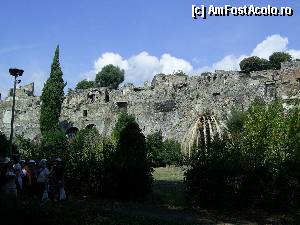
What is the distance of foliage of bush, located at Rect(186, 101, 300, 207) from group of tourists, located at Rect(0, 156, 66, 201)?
435 centimetres

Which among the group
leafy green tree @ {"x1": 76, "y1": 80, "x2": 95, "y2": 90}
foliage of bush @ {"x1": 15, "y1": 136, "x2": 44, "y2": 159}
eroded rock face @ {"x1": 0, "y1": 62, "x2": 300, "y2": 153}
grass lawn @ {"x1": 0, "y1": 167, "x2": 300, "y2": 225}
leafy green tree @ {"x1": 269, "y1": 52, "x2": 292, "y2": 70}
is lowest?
grass lawn @ {"x1": 0, "y1": 167, "x2": 300, "y2": 225}

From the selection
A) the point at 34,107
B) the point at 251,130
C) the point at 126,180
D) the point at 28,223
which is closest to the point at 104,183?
the point at 126,180

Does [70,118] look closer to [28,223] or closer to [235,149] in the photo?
[235,149]

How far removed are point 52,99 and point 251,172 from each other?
3692 cm

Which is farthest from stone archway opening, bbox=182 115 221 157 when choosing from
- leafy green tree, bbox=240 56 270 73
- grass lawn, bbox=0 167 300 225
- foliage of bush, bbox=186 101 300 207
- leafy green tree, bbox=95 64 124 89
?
leafy green tree, bbox=95 64 124 89

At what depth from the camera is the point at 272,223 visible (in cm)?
1286

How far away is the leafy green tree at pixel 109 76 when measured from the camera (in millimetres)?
86938

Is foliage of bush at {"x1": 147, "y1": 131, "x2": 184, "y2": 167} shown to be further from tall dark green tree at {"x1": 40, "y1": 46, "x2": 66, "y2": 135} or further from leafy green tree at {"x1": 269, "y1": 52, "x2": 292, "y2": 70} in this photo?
leafy green tree at {"x1": 269, "y1": 52, "x2": 292, "y2": 70}

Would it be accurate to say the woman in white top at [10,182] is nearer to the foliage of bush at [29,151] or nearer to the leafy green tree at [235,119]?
the foliage of bush at [29,151]

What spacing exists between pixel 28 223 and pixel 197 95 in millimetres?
32108

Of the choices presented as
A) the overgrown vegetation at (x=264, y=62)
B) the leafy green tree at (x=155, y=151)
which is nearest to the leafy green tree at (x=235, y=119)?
the leafy green tree at (x=155, y=151)

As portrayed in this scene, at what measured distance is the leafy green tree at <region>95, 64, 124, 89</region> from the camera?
3423 inches

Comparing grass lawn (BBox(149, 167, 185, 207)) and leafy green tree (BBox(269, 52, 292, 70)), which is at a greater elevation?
leafy green tree (BBox(269, 52, 292, 70))

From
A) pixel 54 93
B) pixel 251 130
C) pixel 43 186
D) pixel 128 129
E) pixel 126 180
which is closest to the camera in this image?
pixel 43 186
